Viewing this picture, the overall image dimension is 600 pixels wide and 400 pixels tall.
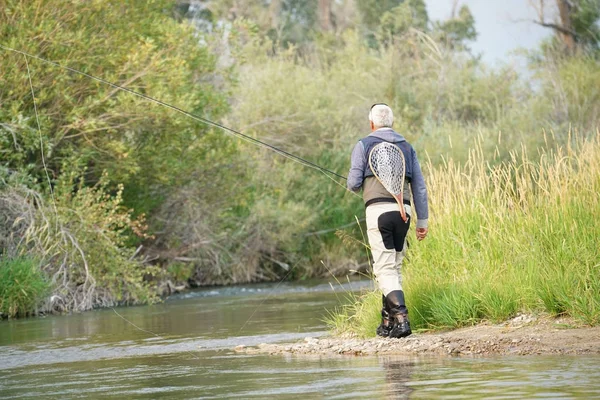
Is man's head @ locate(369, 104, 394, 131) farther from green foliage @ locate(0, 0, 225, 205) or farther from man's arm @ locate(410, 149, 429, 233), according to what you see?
green foliage @ locate(0, 0, 225, 205)

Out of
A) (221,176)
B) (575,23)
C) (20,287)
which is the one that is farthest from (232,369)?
(575,23)

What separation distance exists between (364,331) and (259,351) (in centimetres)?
102

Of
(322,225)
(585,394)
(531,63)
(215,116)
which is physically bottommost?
(585,394)

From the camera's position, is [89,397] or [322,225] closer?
[89,397]

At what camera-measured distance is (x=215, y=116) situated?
23.3 metres

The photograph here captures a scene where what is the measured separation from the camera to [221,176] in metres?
23.2

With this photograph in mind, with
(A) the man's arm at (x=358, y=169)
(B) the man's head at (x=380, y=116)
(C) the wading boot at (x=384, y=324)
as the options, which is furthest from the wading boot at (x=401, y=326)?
(B) the man's head at (x=380, y=116)

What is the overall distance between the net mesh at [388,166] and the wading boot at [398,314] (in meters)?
0.86

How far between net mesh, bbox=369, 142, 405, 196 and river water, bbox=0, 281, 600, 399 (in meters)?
1.53

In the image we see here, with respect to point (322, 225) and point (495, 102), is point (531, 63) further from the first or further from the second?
point (322, 225)

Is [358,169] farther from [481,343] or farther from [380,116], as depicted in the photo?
[481,343]

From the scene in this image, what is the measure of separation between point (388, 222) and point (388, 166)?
1.54 feet

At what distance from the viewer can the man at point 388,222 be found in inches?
390

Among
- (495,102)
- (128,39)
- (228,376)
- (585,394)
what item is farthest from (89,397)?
(495,102)
